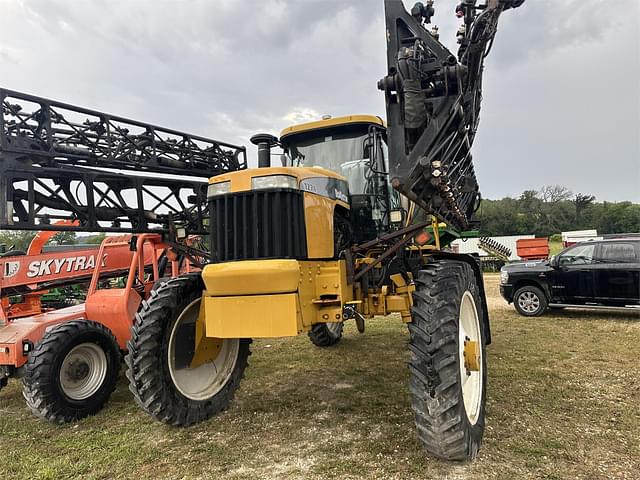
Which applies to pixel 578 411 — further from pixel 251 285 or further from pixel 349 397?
pixel 251 285

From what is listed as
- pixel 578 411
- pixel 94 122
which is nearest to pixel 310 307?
pixel 578 411

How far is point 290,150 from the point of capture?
505 cm

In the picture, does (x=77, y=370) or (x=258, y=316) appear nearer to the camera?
(x=258, y=316)

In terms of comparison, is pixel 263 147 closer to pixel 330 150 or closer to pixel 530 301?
pixel 330 150

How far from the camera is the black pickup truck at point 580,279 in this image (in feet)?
28.8

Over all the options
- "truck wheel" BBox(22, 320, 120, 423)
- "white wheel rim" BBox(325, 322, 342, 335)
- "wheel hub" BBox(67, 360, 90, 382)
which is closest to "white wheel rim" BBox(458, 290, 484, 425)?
"white wheel rim" BBox(325, 322, 342, 335)

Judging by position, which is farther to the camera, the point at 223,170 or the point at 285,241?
the point at 223,170

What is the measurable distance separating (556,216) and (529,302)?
53711mm

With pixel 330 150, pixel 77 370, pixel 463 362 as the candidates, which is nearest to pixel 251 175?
pixel 330 150

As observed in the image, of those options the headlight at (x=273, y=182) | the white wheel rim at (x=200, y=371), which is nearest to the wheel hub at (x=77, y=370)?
the white wheel rim at (x=200, y=371)

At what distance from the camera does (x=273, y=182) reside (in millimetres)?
3445

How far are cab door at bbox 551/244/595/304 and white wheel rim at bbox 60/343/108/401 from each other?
9.11m

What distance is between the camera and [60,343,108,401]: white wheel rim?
4.58 m

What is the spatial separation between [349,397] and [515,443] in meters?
1.76
